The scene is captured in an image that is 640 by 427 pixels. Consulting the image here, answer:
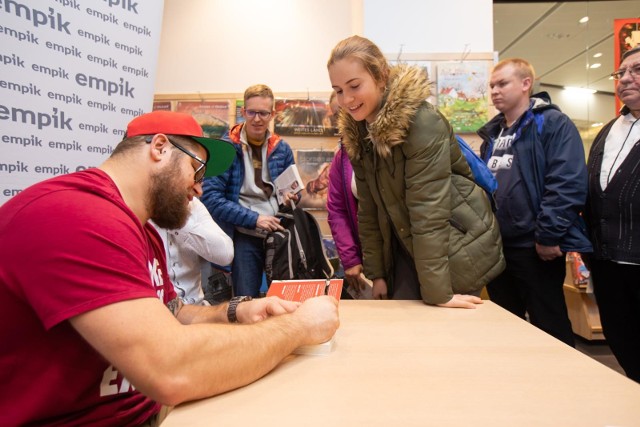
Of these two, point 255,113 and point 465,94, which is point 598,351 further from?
point 255,113

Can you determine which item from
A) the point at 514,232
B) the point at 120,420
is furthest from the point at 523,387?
the point at 514,232

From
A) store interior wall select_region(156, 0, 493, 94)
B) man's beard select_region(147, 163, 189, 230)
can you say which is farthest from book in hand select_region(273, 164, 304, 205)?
store interior wall select_region(156, 0, 493, 94)

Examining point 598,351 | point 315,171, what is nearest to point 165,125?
point 315,171

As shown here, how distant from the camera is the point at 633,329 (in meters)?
1.89

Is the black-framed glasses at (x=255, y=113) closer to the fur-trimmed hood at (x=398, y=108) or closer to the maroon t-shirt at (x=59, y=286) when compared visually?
the fur-trimmed hood at (x=398, y=108)

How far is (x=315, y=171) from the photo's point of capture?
308cm

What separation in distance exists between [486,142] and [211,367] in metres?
2.07

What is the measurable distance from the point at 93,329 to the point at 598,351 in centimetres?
374

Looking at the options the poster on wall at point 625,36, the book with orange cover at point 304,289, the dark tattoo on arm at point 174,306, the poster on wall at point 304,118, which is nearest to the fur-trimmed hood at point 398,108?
the book with orange cover at point 304,289

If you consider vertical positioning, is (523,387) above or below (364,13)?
below

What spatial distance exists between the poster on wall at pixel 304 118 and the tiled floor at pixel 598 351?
8.51 ft

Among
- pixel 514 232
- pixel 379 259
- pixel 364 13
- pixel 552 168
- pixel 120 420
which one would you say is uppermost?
pixel 364 13

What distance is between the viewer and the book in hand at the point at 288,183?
2.13m

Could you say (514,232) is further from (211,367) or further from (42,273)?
(42,273)
